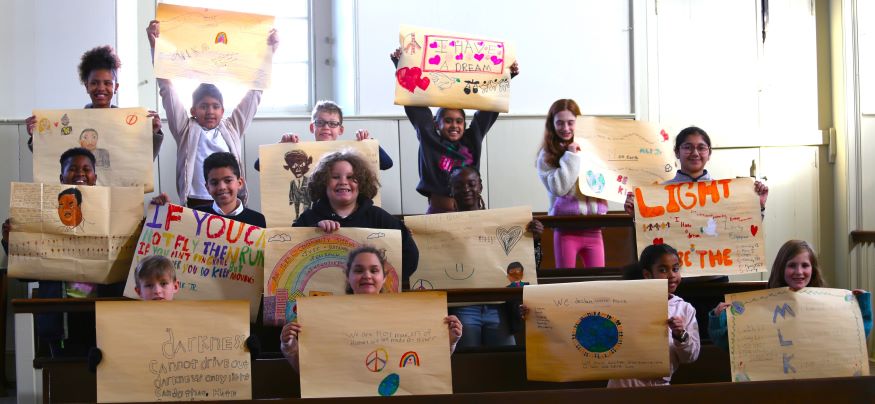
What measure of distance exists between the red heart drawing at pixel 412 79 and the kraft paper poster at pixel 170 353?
81.5 inches

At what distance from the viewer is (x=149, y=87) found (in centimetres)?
615

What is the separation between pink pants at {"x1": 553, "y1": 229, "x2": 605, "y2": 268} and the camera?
15.6ft

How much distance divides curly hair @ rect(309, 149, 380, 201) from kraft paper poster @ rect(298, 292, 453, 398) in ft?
3.20

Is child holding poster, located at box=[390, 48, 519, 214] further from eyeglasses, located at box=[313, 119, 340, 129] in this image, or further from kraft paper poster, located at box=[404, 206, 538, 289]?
kraft paper poster, located at box=[404, 206, 538, 289]

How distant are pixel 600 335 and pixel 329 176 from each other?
4.38ft

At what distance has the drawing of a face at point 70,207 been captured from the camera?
3795 mm

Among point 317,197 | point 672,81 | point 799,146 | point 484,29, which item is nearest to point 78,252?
point 317,197

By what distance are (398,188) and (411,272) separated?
2324 mm

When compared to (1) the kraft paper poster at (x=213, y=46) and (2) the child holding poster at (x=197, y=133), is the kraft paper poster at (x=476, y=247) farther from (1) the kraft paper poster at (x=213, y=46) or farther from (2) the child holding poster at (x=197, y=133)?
(1) the kraft paper poster at (x=213, y=46)

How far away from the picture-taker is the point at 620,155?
497cm

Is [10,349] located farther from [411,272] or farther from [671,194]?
[671,194]

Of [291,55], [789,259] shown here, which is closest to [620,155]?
[789,259]

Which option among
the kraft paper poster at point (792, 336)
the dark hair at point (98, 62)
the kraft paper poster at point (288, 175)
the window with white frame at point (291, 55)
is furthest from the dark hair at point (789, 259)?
the window with white frame at point (291, 55)

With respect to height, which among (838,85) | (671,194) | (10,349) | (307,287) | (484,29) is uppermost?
(484,29)
